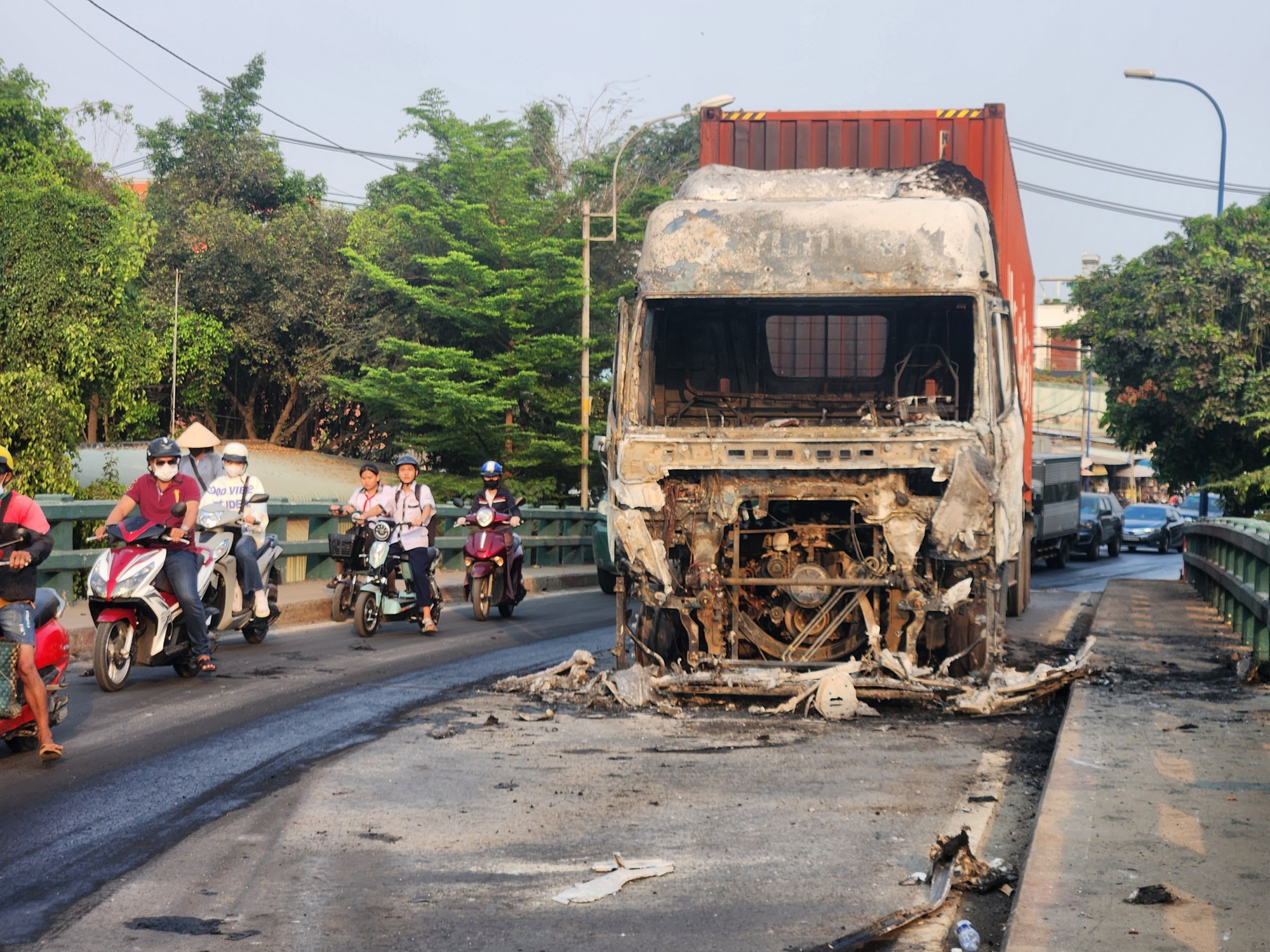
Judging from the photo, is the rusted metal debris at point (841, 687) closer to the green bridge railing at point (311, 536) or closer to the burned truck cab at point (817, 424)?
the burned truck cab at point (817, 424)

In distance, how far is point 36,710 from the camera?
7.70 metres

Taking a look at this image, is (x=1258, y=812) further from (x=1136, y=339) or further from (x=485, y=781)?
(x=1136, y=339)

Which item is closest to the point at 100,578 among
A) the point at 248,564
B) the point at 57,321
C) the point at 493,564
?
the point at 248,564

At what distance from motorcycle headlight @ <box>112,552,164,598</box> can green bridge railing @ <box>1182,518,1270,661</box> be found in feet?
24.2

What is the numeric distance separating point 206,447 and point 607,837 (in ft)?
26.1

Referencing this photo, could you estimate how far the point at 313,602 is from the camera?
1619 cm

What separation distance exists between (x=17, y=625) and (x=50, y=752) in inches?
26.6

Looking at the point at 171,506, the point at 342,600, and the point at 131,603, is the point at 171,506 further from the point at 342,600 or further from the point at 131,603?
the point at 342,600

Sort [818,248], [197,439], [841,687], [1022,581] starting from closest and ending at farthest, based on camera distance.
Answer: [841,687] → [818,248] → [197,439] → [1022,581]

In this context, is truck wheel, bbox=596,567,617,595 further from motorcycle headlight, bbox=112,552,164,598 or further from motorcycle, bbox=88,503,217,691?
motorcycle headlight, bbox=112,552,164,598

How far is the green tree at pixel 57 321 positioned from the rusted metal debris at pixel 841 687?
14.0 metres

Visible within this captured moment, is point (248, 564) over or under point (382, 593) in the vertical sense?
over

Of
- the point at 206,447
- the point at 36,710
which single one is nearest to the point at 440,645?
the point at 206,447

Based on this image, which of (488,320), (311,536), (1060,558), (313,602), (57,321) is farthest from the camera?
(488,320)
